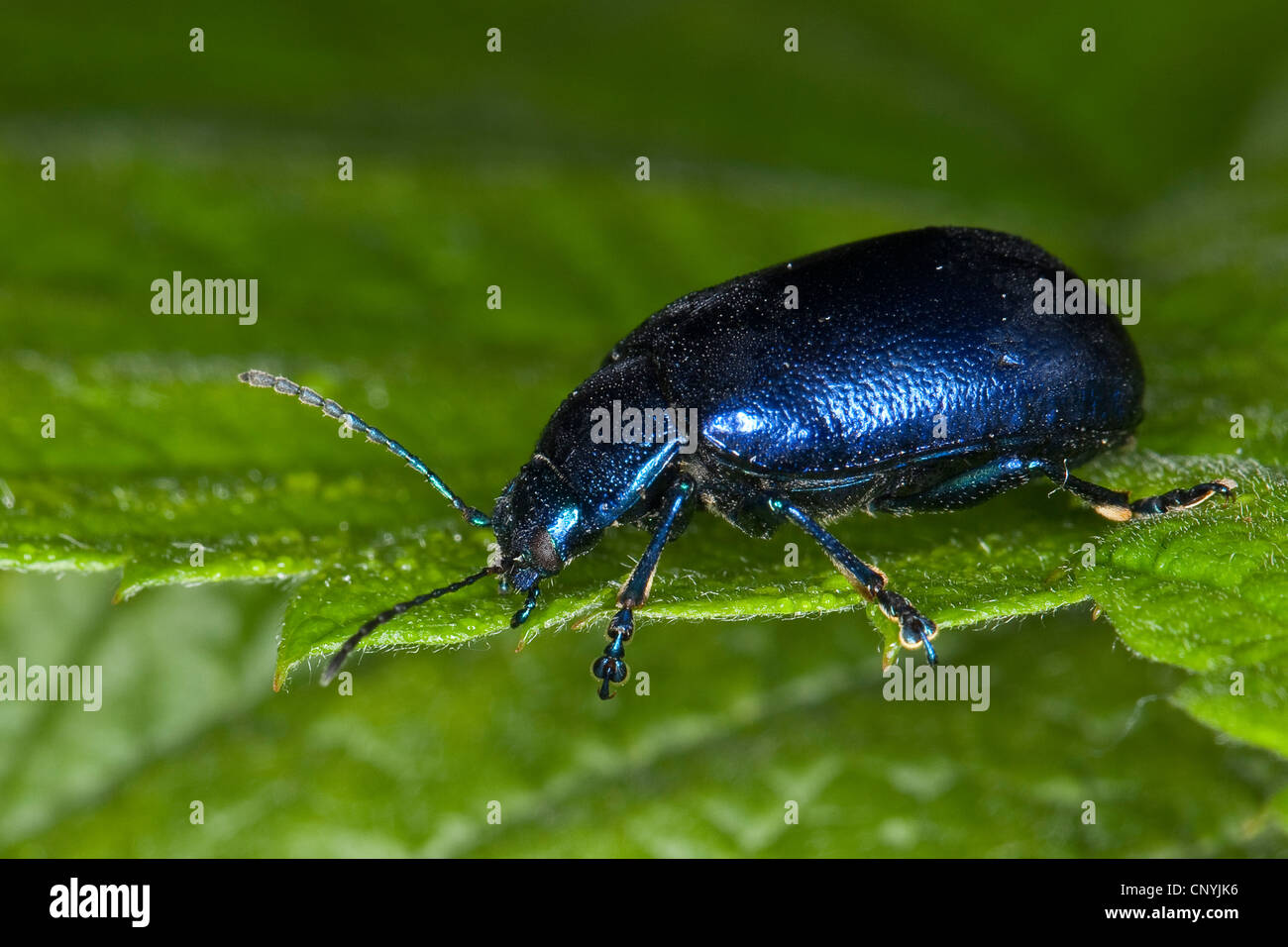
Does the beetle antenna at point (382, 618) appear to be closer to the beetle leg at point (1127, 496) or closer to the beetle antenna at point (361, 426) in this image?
the beetle antenna at point (361, 426)

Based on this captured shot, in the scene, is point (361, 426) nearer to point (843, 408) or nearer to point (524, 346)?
point (524, 346)

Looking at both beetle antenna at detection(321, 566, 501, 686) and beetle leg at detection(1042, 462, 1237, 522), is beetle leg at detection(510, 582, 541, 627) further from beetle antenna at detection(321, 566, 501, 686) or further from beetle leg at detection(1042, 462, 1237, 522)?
beetle leg at detection(1042, 462, 1237, 522)

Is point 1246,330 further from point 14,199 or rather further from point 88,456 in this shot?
point 14,199

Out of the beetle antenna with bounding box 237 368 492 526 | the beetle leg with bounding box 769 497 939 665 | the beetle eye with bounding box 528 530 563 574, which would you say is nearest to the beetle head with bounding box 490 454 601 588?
the beetle eye with bounding box 528 530 563 574

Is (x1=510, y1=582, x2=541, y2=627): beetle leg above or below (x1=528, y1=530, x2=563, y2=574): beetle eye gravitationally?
below

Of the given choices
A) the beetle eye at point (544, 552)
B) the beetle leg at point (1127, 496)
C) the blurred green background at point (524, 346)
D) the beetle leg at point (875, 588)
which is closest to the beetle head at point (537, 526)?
the beetle eye at point (544, 552)
